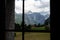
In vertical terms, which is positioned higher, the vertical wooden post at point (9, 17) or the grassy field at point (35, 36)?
the vertical wooden post at point (9, 17)

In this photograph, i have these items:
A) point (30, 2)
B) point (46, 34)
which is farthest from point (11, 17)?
point (46, 34)

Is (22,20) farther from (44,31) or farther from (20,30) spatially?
(44,31)

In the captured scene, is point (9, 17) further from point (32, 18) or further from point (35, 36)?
point (35, 36)

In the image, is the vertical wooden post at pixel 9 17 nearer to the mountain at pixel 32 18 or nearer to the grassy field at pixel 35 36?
the mountain at pixel 32 18

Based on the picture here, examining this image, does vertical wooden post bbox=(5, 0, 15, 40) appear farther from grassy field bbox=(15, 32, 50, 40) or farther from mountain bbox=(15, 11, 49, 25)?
grassy field bbox=(15, 32, 50, 40)

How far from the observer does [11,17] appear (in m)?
2.39

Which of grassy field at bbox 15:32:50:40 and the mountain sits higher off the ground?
the mountain

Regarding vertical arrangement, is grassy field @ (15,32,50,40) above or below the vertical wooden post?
below

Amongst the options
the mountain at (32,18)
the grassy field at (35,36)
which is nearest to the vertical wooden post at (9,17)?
the mountain at (32,18)

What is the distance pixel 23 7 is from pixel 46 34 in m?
0.41

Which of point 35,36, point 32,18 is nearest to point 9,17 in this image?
point 32,18

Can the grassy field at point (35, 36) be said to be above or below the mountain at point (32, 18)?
below

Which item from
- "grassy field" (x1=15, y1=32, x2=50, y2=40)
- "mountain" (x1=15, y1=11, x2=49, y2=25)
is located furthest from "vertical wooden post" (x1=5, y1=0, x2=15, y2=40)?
"grassy field" (x1=15, y1=32, x2=50, y2=40)

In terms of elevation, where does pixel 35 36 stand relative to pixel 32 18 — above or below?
below
